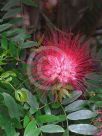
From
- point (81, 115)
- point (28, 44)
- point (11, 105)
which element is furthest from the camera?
point (28, 44)

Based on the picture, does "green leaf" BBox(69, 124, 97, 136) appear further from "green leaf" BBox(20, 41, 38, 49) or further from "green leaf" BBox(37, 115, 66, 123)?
"green leaf" BBox(20, 41, 38, 49)

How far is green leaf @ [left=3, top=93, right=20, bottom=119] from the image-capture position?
1134 millimetres

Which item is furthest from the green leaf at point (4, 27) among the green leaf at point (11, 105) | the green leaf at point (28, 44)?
the green leaf at point (11, 105)

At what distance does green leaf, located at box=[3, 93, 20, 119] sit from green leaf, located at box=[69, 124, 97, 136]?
0.18 m

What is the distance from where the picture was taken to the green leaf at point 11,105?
1.13 meters

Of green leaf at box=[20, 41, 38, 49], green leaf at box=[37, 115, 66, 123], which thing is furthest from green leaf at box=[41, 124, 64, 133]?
green leaf at box=[20, 41, 38, 49]

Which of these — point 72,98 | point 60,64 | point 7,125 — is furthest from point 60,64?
point 7,125

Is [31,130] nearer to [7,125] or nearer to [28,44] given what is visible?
[7,125]

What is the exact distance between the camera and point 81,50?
1319 millimetres

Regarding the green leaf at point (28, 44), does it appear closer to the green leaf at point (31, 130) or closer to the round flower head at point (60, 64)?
the round flower head at point (60, 64)

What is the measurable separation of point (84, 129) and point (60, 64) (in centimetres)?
20

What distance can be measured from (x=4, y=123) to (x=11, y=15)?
0.47 metres

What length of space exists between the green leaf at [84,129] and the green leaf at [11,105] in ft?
0.59

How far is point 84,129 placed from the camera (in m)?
1.22
